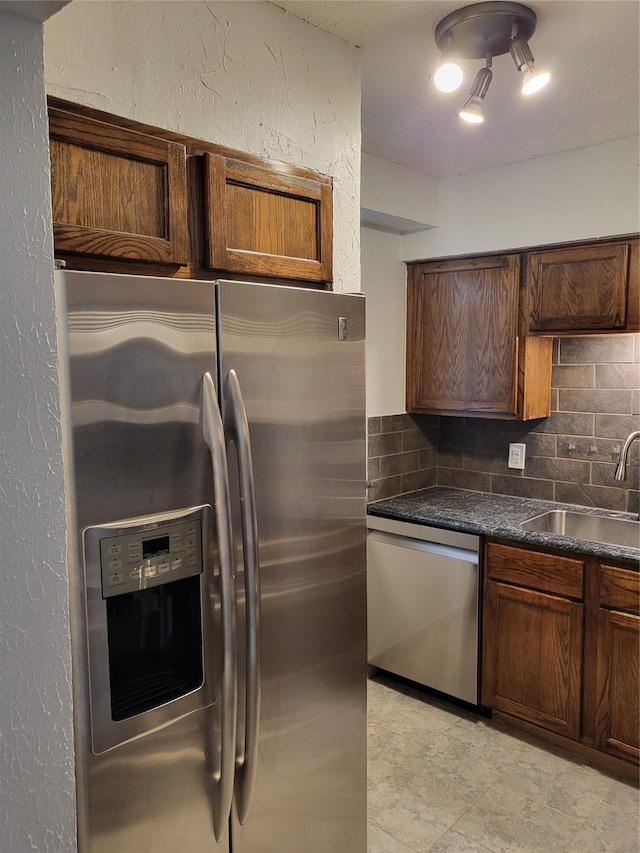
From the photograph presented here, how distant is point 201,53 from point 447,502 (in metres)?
2.34

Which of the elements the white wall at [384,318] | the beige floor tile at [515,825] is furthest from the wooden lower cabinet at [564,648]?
the white wall at [384,318]

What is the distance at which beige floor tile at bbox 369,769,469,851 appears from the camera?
220 centimetres

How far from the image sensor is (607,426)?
302 centimetres

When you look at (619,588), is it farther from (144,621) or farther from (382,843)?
(144,621)

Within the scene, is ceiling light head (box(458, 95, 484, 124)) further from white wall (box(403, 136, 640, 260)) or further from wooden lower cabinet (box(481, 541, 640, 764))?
wooden lower cabinet (box(481, 541, 640, 764))

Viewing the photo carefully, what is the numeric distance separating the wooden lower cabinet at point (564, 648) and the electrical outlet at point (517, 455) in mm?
693

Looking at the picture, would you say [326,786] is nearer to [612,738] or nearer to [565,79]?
[612,738]

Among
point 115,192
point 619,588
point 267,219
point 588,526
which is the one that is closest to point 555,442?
point 588,526

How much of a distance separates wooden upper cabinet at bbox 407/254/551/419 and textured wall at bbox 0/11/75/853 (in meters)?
2.51

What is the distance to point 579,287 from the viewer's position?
9.15 feet

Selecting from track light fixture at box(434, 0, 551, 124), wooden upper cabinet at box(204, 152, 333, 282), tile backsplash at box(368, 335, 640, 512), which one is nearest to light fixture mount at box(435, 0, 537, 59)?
track light fixture at box(434, 0, 551, 124)

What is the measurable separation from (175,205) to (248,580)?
0.82 meters

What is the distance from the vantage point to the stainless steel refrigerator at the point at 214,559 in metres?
1.17

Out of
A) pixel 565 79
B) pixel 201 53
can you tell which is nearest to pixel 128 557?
pixel 201 53
